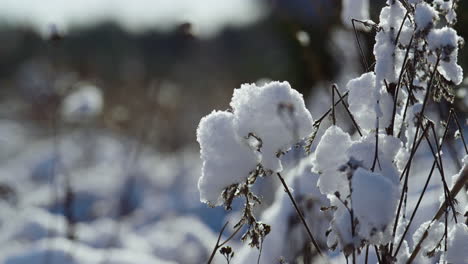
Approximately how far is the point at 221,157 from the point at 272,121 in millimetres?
149

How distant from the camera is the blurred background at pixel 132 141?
3.50 m

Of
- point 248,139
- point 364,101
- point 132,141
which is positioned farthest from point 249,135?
point 132,141

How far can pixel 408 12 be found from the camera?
1524mm

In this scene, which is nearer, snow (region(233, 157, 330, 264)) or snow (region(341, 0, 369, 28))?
snow (region(341, 0, 369, 28))

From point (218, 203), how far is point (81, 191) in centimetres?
668

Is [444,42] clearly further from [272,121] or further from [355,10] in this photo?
[355,10]

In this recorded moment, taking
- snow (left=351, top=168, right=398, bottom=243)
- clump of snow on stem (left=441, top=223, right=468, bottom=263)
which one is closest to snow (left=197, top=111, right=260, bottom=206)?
snow (left=351, top=168, right=398, bottom=243)

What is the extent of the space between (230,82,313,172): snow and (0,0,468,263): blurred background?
63 centimetres

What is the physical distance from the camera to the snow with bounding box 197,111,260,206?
144cm

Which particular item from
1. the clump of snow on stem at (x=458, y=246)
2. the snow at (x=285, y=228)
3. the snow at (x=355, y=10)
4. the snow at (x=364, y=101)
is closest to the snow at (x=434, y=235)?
the clump of snow on stem at (x=458, y=246)

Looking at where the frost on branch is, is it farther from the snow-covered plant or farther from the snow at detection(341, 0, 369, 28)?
the snow at detection(341, 0, 369, 28)

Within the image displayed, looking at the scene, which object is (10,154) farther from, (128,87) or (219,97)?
(219,97)

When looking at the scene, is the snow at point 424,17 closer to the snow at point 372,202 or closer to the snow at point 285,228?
the snow at point 372,202

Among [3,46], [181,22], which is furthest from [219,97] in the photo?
[3,46]
